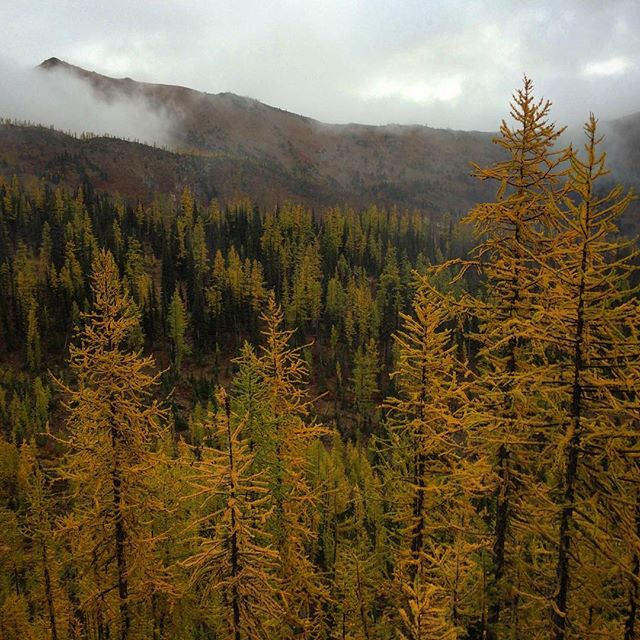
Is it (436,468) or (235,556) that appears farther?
(436,468)

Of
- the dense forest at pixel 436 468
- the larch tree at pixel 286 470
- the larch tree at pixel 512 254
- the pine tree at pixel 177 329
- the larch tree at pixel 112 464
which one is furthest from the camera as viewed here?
the pine tree at pixel 177 329

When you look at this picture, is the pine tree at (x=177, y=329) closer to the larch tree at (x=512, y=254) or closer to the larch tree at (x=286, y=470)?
the larch tree at (x=286, y=470)

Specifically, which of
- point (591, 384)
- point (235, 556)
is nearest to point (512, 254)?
point (591, 384)

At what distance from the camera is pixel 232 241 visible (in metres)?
134

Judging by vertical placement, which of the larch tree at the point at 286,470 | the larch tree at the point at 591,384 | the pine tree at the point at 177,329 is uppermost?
the larch tree at the point at 591,384

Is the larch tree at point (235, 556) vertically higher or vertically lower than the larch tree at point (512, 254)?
lower

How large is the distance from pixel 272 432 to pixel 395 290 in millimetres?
96874

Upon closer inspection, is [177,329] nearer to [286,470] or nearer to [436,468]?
[286,470]

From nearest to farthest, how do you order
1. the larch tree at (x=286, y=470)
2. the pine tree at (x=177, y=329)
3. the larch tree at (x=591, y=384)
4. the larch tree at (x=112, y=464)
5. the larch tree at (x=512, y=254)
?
the larch tree at (x=591, y=384), the larch tree at (x=512, y=254), the larch tree at (x=112, y=464), the larch tree at (x=286, y=470), the pine tree at (x=177, y=329)

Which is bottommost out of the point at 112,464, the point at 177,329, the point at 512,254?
the point at 177,329

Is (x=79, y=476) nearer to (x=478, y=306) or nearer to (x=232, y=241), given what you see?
(x=478, y=306)

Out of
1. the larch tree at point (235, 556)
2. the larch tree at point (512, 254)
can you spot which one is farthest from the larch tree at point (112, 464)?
the larch tree at point (512, 254)

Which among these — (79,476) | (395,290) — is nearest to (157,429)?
(79,476)

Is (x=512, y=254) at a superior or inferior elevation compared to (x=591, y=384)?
superior
